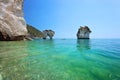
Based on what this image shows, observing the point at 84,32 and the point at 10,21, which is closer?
the point at 10,21

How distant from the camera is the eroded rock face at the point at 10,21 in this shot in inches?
1130

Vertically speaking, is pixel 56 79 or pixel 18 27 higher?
pixel 18 27

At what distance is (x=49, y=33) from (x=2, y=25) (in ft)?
215

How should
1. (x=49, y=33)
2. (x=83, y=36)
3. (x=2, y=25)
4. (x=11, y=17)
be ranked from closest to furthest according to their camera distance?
(x=2, y=25)
(x=11, y=17)
(x=83, y=36)
(x=49, y=33)

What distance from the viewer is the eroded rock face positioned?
94.1ft

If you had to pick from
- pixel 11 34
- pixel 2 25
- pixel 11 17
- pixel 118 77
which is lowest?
pixel 118 77

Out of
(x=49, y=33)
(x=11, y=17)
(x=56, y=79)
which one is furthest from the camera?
(x=49, y=33)

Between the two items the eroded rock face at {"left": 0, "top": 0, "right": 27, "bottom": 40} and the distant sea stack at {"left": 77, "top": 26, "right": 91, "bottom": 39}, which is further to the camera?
the distant sea stack at {"left": 77, "top": 26, "right": 91, "bottom": 39}

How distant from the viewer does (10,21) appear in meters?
30.5

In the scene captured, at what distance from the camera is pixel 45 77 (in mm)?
5477

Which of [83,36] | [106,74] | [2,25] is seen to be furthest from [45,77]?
[83,36]

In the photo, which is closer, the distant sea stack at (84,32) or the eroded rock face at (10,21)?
the eroded rock face at (10,21)

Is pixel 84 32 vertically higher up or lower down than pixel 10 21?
lower down

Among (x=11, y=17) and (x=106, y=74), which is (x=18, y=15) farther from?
(x=106, y=74)
